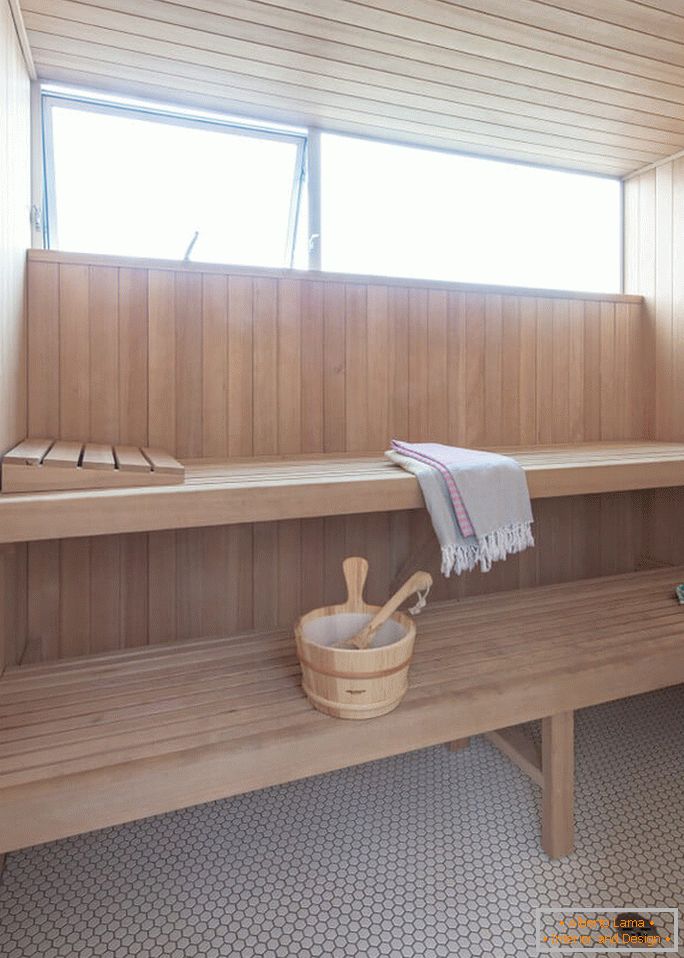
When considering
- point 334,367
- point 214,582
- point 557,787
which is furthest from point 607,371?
point 214,582

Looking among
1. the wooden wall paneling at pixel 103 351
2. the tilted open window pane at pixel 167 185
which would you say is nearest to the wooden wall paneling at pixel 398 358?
the tilted open window pane at pixel 167 185

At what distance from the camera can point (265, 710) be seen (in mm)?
1438

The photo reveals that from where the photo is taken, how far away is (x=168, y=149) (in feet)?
7.22

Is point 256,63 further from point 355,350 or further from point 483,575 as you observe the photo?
point 483,575

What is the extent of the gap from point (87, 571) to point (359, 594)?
2.76 ft

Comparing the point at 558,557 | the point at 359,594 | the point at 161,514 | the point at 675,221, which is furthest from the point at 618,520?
the point at 161,514

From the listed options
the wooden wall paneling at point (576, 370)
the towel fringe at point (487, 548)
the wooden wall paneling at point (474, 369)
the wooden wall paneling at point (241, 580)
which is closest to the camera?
the towel fringe at point (487, 548)

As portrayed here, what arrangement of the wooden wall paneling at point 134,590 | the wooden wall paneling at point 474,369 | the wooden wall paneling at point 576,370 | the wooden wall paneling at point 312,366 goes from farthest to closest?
the wooden wall paneling at point 576,370
the wooden wall paneling at point 474,369
the wooden wall paneling at point 312,366
the wooden wall paneling at point 134,590

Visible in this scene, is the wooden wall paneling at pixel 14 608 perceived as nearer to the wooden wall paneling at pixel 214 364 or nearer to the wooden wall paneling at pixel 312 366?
the wooden wall paneling at pixel 214 364

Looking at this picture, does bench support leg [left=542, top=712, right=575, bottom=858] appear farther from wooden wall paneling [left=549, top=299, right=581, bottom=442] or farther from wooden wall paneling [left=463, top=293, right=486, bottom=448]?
wooden wall paneling [left=549, top=299, right=581, bottom=442]

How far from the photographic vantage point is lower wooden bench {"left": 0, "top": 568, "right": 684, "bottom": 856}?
122 cm

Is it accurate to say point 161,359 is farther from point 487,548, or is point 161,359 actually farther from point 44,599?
point 487,548

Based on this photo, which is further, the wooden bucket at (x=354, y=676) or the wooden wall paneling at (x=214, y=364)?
the wooden wall paneling at (x=214, y=364)

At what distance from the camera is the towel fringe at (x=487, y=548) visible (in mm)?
1594
